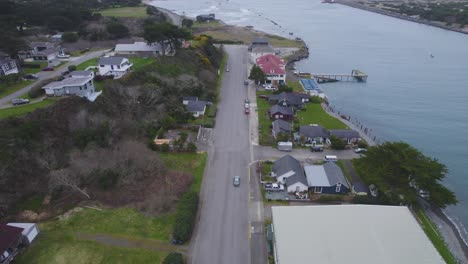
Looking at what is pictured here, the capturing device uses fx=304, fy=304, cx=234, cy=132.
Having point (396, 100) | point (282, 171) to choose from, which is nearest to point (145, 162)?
point (282, 171)

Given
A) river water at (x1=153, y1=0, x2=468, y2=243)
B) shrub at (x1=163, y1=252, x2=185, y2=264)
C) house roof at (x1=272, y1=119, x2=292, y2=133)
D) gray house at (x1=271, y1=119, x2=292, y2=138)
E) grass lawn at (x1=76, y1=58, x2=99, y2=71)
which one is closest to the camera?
shrub at (x1=163, y1=252, x2=185, y2=264)

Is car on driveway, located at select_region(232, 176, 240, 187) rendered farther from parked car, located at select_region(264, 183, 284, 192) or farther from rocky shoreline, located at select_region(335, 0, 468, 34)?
rocky shoreline, located at select_region(335, 0, 468, 34)

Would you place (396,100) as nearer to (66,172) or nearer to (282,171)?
(282,171)

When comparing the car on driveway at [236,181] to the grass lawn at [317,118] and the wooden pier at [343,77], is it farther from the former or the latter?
the wooden pier at [343,77]

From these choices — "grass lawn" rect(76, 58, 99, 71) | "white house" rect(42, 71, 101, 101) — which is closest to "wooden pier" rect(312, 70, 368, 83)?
"grass lawn" rect(76, 58, 99, 71)

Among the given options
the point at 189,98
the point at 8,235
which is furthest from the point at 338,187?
the point at 8,235
